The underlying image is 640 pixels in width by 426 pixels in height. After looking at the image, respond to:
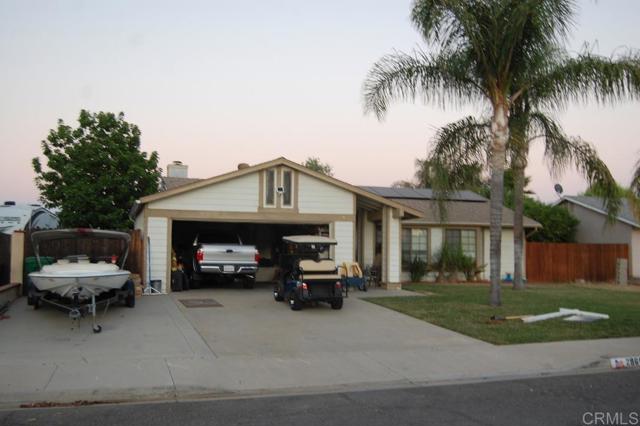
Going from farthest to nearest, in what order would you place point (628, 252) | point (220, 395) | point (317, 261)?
1. point (628, 252)
2. point (317, 261)
3. point (220, 395)

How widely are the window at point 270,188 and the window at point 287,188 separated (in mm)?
294

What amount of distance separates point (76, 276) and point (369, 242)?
13289mm

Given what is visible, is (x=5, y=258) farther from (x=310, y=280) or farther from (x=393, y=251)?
(x=393, y=251)

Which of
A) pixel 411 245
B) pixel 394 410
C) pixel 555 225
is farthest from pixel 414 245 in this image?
pixel 394 410

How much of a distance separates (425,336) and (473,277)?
1406 centimetres

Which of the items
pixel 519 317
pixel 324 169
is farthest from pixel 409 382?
pixel 324 169

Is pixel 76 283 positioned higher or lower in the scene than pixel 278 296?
higher

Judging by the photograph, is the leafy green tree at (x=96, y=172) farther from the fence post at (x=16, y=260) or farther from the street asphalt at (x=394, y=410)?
the street asphalt at (x=394, y=410)

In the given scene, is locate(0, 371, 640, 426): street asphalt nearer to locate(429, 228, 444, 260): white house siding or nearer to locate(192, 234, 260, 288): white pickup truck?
locate(192, 234, 260, 288): white pickup truck

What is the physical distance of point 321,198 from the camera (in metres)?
19.4

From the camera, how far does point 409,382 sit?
825 centimetres

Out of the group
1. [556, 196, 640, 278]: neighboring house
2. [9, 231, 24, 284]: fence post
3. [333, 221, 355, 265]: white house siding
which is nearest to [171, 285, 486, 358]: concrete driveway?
[333, 221, 355, 265]: white house siding

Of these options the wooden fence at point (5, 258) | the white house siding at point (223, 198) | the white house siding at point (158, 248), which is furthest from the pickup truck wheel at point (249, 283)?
the wooden fence at point (5, 258)

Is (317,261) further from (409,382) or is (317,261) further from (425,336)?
(409,382)
